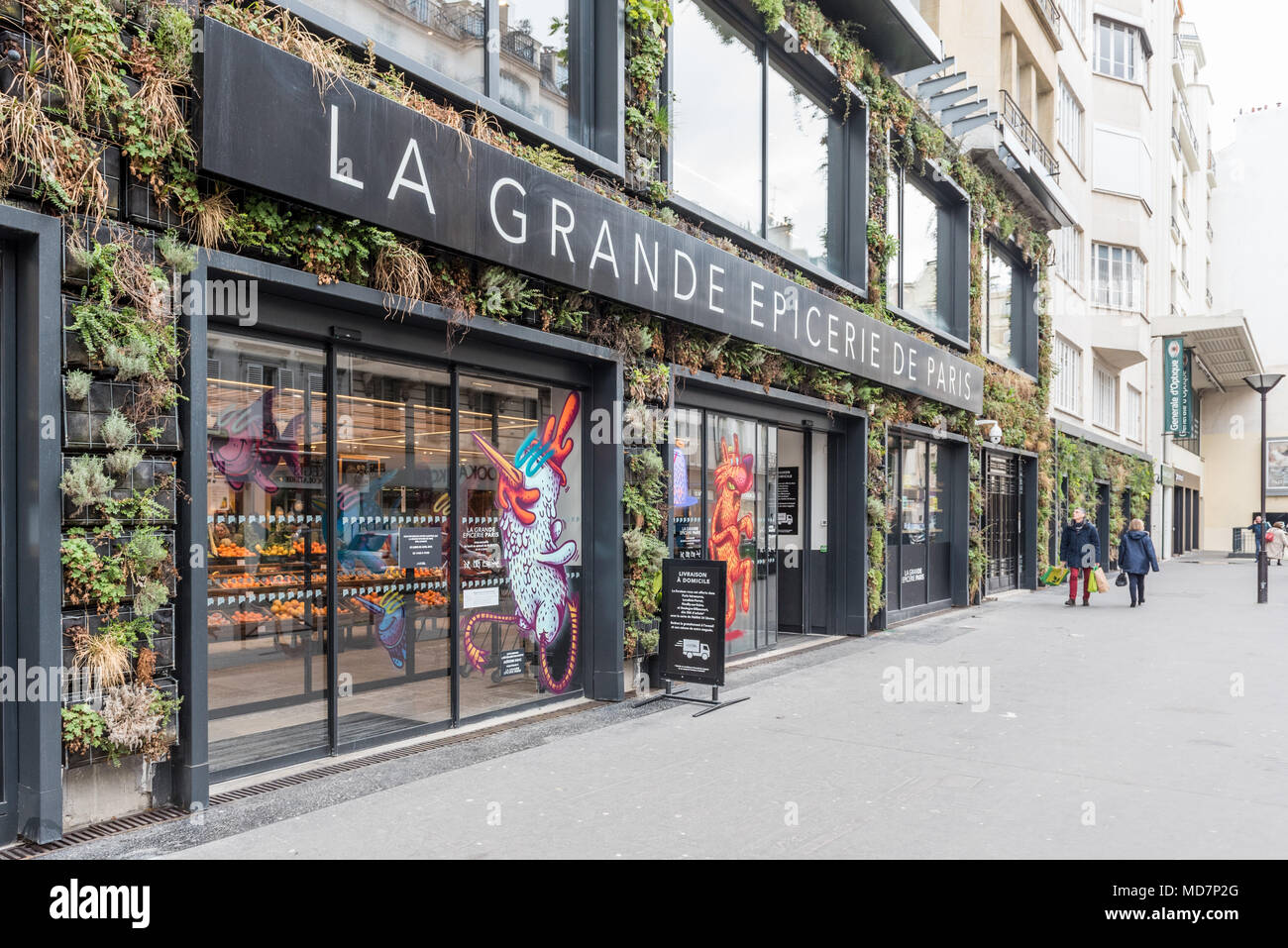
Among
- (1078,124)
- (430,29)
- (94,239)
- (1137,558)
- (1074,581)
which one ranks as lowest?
(1074,581)

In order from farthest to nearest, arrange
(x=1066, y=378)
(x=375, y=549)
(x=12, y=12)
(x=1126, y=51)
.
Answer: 1. (x=1126, y=51)
2. (x=1066, y=378)
3. (x=375, y=549)
4. (x=12, y=12)

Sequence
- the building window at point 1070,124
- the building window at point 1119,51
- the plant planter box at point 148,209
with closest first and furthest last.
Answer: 1. the plant planter box at point 148,209
2. the building window at point 1070,124
3. the building window at point 1119,51

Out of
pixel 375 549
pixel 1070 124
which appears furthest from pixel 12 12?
pixel 1070 124

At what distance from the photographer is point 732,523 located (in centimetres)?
1097

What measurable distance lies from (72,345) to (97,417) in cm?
38

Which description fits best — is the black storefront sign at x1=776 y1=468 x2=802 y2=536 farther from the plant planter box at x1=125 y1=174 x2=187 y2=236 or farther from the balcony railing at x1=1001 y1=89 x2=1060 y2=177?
the balcony railing at x1=1001 y1=89 x2=1060 y2=177

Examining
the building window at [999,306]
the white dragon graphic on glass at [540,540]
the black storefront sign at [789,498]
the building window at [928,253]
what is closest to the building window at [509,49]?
the white dragon graphic on glass at [540,540]

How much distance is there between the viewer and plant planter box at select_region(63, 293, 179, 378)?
4.75 metres

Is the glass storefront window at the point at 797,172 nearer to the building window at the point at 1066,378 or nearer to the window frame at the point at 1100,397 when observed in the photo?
the building window at the point at 1066,378

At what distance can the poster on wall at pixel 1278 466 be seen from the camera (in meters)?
50.9

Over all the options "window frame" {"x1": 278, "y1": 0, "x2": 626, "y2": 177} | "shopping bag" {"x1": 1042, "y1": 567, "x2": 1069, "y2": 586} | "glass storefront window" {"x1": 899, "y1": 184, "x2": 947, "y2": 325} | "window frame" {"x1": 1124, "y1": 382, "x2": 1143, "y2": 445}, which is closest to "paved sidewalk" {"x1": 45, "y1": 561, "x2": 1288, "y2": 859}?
"window frame" {"x1": 278, "y1": 0, "x2": 626, "y2": 177}

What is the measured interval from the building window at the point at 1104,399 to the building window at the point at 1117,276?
2.06 metres

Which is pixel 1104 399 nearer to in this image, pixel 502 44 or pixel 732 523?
pixel 732 523
